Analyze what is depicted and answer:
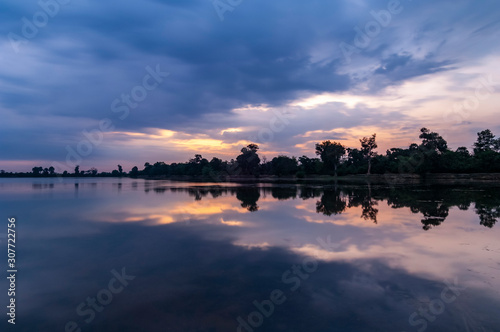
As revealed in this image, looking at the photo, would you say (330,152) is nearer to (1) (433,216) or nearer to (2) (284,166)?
(2) (284,166)

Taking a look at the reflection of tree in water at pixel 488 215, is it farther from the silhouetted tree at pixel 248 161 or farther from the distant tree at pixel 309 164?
the silhouetted tree at pixel 248 161

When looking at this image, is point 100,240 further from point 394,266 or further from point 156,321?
point 394,266

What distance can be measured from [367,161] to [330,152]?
14531 millimetres

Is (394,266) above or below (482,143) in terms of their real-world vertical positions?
below

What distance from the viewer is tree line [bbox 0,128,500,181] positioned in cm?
6944

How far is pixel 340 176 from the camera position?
99500 millimetres

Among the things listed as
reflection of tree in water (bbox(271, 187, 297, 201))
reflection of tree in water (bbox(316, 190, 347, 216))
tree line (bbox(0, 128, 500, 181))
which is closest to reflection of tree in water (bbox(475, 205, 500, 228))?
reflection of tree in water (bbox(316, 190, 347, 216))

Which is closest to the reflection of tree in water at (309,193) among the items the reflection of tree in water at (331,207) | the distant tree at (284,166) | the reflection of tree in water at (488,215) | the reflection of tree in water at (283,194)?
the reflection of tree in water at (283,194)

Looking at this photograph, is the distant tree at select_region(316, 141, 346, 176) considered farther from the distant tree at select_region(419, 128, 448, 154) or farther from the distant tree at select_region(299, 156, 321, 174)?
the distant tree at select_region(419, 128, 448, 154)

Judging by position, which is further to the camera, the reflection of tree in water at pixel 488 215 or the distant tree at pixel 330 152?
the distant tree at pixel 330 152

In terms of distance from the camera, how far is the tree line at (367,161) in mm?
69438

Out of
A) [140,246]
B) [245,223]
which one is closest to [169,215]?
[245,223]

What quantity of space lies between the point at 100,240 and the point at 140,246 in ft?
7.67

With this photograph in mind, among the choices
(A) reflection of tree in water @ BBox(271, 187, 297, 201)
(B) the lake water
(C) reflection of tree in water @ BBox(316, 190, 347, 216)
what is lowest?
(B) the lake water
